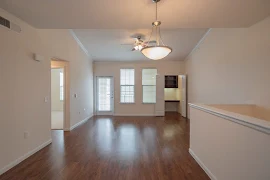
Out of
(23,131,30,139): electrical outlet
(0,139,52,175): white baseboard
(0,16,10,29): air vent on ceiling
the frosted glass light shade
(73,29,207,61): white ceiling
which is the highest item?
(73,29,207,61): white ceiling

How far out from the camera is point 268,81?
2803mm

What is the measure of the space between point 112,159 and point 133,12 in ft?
8.77

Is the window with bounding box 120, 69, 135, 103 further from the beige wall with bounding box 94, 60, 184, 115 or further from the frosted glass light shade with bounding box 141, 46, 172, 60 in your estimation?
the frosted glass light shade with bounding box 141, 46, 172, 60

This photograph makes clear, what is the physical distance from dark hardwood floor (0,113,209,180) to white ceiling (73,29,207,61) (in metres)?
3.16

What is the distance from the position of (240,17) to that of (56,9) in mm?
3069

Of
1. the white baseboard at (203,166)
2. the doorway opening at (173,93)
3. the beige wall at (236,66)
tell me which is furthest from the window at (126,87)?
the white baseboard at (203,166)

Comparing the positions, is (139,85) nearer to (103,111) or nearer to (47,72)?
(103,111)

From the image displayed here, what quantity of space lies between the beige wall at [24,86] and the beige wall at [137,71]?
3257 millimetres

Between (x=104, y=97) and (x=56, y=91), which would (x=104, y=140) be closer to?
(x=104, y=97)

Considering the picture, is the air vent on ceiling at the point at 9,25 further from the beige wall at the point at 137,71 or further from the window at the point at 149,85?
the window at the point at 149,85

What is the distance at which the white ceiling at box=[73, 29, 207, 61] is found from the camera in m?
5.16

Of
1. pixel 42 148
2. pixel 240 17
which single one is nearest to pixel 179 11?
pixel 240 17

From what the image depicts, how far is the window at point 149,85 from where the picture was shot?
26.7 feet

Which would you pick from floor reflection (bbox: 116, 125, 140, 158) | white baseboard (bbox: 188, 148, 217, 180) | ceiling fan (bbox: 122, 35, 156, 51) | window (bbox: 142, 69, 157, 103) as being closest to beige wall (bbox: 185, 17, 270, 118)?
white baseboard (bbox: 188, 148, 217, 180)
